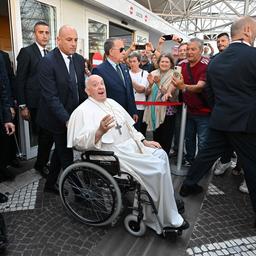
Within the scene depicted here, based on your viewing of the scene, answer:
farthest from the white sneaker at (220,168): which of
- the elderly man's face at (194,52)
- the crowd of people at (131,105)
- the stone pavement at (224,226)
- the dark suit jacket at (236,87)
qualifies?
the elderly man's face at (194,52)

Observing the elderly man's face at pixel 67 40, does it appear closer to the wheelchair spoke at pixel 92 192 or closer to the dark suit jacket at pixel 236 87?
the wheelchair spoke at pixel 92 192

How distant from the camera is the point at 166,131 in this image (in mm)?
3426

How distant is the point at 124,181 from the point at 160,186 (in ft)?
0.95

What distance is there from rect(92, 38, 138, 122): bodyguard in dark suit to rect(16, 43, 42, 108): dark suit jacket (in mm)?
817

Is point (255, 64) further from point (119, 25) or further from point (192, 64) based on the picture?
point (119, 25)

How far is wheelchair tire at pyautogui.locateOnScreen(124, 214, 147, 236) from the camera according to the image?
2045 millimetres

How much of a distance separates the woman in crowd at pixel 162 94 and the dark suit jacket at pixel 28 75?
1.37m

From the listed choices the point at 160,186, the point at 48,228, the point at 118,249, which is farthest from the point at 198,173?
the point at 48,228

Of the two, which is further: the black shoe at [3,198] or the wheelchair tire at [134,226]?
the black shoe at [3,198]

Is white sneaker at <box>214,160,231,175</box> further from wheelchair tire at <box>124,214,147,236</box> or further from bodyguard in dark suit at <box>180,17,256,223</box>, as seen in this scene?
wheelchair tire at <box>124,214,147,236</box>

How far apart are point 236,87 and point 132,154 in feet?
3.34

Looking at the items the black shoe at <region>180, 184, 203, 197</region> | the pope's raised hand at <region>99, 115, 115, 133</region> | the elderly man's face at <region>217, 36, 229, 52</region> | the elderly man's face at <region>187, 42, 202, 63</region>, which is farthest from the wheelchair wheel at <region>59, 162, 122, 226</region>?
the elderly man's face at <region>217, 36, 229, 52</region>

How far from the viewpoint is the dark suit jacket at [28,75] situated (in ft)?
9.44

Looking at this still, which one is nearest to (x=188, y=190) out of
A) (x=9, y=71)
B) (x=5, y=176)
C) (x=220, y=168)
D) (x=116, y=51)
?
(x=220, y=168)
